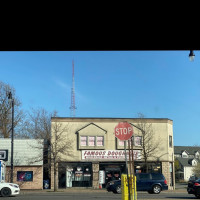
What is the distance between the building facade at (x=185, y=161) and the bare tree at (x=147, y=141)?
43569mm

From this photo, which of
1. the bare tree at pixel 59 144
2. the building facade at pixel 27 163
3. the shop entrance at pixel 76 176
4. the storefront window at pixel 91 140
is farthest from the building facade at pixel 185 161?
the building facade at pixel 27 163

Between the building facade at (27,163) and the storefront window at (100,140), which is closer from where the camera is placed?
the building facade at (27,163)

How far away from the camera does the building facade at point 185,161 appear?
284 ft

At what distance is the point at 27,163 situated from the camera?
121 feet

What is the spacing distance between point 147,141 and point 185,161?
183ft

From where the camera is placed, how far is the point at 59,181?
38.2m

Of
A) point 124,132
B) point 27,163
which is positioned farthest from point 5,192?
point 27,163

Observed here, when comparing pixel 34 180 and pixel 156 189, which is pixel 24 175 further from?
pixel 156 189

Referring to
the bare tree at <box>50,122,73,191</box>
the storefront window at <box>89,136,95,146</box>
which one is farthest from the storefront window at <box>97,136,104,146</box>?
the bare tree at <box>50,122,73,191</box>

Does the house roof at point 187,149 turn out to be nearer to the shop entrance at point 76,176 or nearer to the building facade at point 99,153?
the building facade at point 99,153
